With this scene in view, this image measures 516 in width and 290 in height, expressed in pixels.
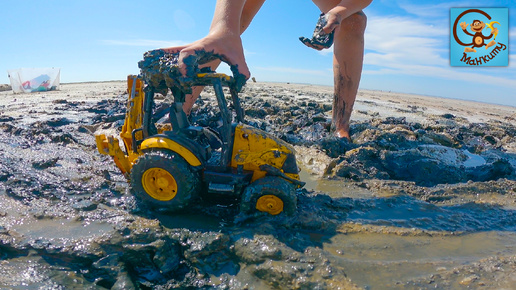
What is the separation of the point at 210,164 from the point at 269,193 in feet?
2.43

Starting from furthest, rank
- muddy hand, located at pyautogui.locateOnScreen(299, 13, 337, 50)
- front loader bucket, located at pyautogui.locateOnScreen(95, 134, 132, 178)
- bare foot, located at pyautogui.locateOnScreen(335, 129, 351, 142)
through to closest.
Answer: bare foot, located at pyautogui.locateOnScreen(335, 129, 351, 142) → muddy hand, located at pyautogui.locateOnScreen(299, 13, 337, 50) → front loader bucket, located at pyautogui.locateOnScreen(95, 134, 132, 178)

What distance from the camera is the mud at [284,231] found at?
2.45 meters

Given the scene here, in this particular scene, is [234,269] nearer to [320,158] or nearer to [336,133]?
[320,158]

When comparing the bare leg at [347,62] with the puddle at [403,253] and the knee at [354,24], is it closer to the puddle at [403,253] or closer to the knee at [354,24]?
the knee at [354,24]

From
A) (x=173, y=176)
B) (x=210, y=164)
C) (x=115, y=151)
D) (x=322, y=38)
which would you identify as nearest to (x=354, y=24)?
(x=322, y=38)

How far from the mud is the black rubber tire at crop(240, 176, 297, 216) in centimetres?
11

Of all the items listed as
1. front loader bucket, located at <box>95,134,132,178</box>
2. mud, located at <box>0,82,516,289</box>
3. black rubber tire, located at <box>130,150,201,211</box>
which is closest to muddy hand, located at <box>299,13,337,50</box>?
mud, located at <box>0,82,516,289</box>

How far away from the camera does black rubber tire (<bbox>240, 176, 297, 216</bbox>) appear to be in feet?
10.1

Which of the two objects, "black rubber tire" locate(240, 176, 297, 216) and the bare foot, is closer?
→ "black rubber tire" locate(240, 176, 297, 216)

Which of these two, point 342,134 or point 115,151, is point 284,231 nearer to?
point 115,151

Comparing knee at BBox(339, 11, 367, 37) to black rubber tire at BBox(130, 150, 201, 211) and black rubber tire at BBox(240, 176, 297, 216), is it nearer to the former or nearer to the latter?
black rubber tire at BBox(240, 176, 297, 216)

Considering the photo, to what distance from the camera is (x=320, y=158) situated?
5.36 m

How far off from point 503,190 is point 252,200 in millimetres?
3574

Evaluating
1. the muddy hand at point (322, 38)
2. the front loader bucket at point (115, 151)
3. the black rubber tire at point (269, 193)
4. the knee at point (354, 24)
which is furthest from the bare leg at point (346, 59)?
the front loader bucket at point (115, 151)
